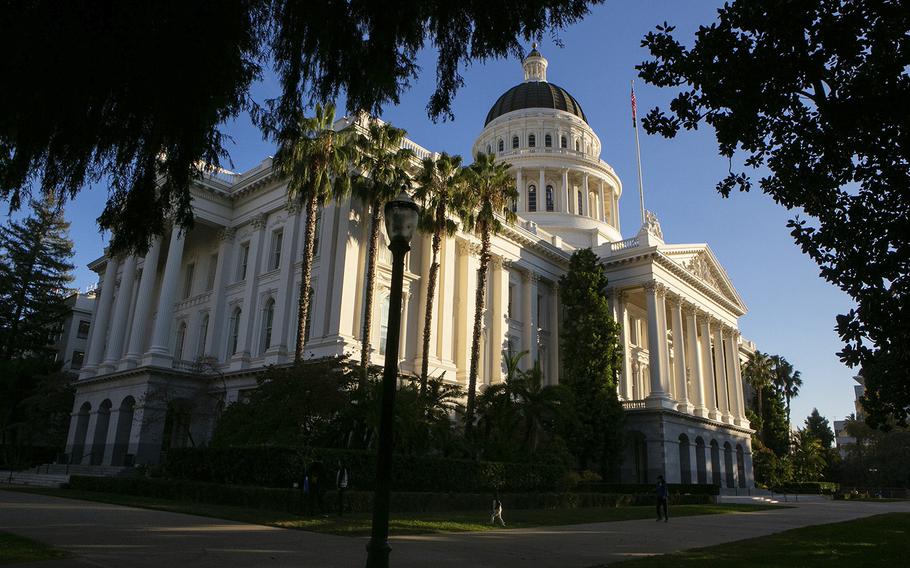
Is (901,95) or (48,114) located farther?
(901,95)

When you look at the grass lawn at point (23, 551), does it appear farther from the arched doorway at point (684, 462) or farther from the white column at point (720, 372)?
the white column at point (720, 372)

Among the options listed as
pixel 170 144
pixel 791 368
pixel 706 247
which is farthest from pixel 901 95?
pixel 791 368

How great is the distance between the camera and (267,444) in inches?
864

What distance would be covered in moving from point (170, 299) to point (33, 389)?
16.6m

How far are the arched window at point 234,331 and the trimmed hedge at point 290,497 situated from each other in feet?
45.5

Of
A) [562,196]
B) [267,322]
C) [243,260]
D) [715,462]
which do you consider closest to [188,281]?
[243,260]

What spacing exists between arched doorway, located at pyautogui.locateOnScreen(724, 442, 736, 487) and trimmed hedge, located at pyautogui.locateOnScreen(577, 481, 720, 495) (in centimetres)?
1594

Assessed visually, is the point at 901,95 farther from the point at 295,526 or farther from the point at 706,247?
the point at 706,247

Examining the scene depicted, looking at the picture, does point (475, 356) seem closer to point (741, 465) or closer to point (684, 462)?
point (684, 462)

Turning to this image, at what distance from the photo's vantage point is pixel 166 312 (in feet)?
131

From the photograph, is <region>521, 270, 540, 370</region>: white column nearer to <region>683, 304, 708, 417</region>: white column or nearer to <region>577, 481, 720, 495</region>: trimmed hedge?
<region>577, 481, 720, 495</region>: trimmed hedge

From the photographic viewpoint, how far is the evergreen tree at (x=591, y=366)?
4066 cm

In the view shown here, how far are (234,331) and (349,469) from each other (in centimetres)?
2200

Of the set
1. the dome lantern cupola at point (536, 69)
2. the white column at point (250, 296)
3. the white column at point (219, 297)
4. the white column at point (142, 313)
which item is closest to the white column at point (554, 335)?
the white column at point (250, 296)
